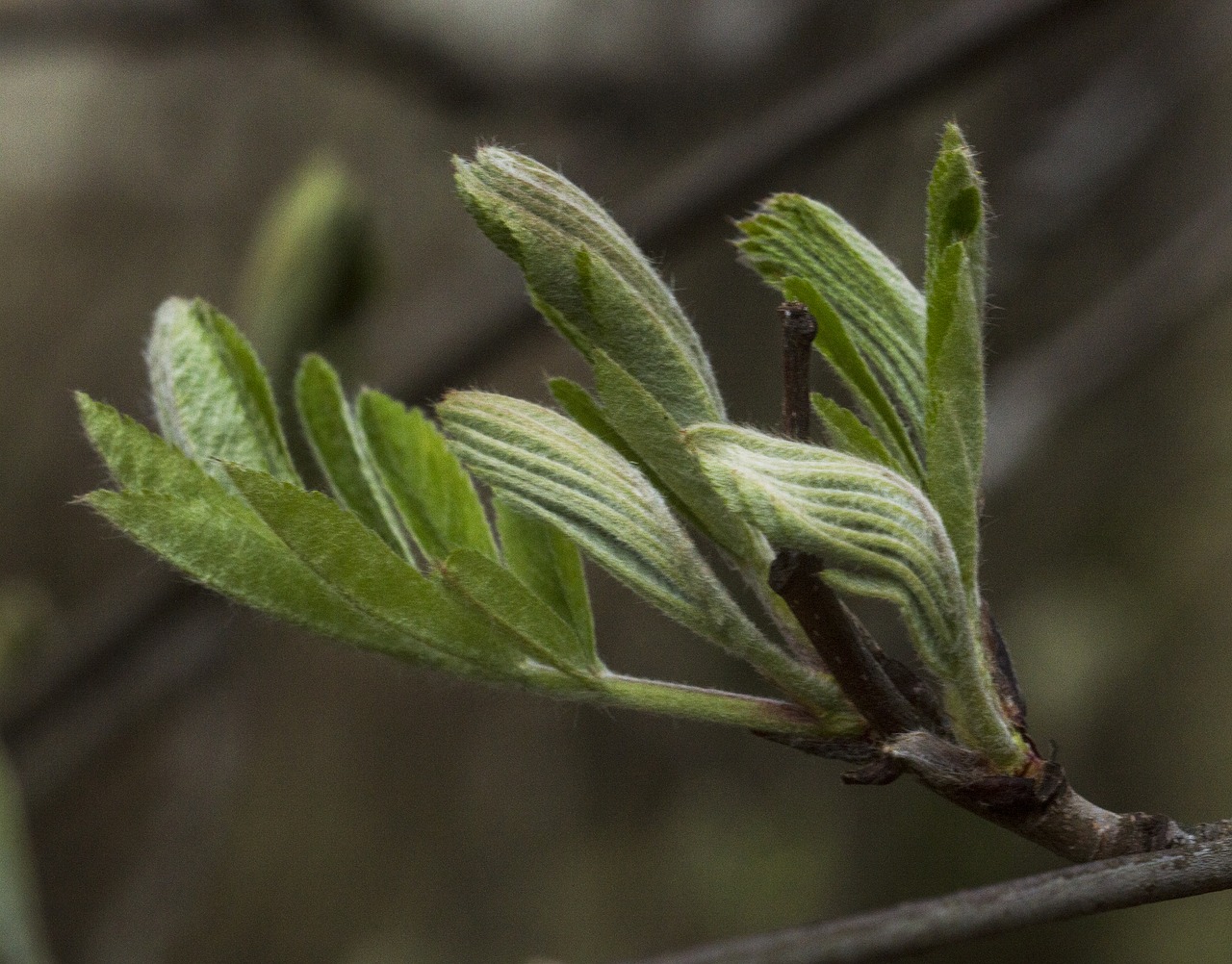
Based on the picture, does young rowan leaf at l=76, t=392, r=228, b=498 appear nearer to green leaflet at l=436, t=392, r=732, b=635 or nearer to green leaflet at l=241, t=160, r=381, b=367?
green leaflet at l=436, t=392, r=732, b=635

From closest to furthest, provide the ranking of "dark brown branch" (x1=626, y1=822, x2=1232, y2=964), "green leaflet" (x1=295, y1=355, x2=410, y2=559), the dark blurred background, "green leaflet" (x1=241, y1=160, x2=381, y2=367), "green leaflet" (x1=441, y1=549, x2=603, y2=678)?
"dark brown branch" (x1=626, y1=822, x2=1232, y2=964) < "green leaflet" (x1=441, y1=549, x2=603, y2=678) < "green leaflet" (x1=295, y1=355, x2=410, y2=559) < "green leaflet" (x1=241, y1=160, x2=381, y2=367) < the dark blurred background

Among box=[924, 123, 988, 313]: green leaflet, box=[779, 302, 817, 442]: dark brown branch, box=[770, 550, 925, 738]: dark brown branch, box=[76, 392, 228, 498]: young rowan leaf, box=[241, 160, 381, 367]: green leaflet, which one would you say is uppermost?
box=[241, 160, 381, 367]: green leaflet

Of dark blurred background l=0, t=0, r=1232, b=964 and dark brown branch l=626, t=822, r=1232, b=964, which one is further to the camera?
dark blurred background l=0, t=0, r=1232, b=964

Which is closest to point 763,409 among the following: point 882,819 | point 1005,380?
point 1005,380

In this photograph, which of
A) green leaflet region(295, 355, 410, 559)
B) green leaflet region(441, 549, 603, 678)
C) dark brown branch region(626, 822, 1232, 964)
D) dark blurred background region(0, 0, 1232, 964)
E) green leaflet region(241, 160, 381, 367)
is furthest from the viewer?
dark blurred background region(0, 0, 1232, 964)

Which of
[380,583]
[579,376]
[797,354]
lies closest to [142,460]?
[380,583]

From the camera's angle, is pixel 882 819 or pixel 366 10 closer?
pixel 366 10

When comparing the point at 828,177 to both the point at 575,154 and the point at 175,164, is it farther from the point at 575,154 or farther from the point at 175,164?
the point at 175,164

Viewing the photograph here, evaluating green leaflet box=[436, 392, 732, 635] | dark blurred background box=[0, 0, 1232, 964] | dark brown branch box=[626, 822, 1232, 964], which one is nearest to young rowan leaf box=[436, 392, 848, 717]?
green leaflet box=[436, 392, 732, 635]
